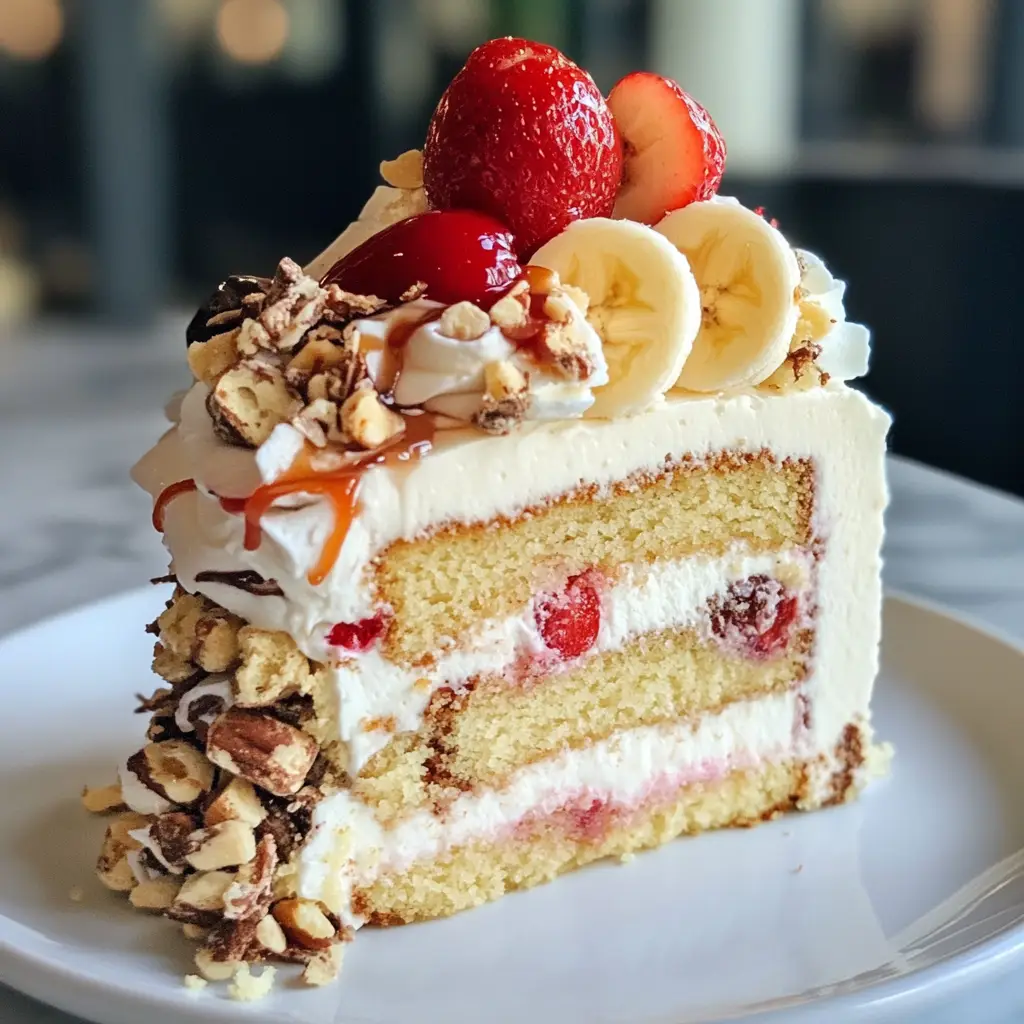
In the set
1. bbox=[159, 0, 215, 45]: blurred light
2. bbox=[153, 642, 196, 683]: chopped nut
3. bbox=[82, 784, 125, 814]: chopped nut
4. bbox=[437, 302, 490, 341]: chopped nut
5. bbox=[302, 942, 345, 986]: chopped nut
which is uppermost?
bbox=[159, 0, 215, 45]: blurred light

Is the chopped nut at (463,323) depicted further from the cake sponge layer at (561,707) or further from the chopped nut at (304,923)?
the chopped nut at (304,923)

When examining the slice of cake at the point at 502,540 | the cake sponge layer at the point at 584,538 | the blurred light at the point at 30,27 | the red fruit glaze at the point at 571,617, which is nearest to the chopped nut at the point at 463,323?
the slice of cake at the point at 502,540

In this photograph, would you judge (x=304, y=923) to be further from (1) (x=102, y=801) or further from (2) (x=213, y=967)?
(1) (x=102, y=801)

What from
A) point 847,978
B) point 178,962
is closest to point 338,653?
point 178,962

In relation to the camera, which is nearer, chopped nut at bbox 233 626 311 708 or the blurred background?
chopped nut at bbox 233 626 311 708

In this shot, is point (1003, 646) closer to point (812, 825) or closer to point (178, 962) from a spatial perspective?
point (812, 825)

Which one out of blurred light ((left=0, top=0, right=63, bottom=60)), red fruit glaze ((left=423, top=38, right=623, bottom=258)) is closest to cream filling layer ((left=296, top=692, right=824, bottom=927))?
red fruit glaze ((left=423, top=38, right=623, bottom=258))

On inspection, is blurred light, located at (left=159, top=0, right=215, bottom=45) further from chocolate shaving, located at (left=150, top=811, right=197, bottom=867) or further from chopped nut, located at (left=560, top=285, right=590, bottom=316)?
chocolate shaving, located at (left=150, top=811, right=197, bottom=867)
